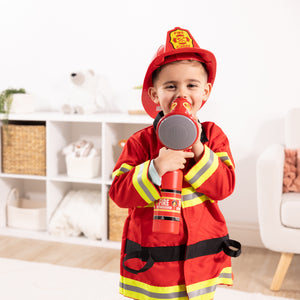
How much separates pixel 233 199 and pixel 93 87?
1.12 m

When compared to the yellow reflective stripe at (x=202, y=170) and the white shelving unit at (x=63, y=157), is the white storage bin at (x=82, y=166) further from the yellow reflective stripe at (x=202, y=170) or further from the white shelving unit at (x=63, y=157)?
the yellow reflective stripe at (x=202, y=170)

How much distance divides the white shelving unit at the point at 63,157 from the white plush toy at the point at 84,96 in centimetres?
7

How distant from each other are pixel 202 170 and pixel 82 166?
6.18 feet

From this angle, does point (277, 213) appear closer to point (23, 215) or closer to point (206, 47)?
point (206, 47)

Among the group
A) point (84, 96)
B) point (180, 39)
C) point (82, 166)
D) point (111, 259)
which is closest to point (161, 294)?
point (180, 39)

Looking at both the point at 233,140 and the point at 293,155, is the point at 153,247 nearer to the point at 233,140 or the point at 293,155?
the point at 293,155

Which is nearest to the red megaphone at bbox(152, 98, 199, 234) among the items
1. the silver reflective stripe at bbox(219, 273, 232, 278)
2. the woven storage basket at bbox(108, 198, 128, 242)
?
the silver reflective stripe at bbox(219, 273, 232, 278)

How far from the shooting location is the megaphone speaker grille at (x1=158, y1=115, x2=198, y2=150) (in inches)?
37.3

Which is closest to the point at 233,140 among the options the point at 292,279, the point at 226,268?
the point at 292,279

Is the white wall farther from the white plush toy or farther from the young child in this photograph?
the young child

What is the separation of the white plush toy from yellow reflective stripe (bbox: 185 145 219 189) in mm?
1913

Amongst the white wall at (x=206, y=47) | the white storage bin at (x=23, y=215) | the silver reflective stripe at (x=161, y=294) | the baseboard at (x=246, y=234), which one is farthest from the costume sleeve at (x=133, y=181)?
the white storage bin at (x=23, y=215)

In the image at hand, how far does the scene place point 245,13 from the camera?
2.76m

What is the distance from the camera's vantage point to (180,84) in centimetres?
105
